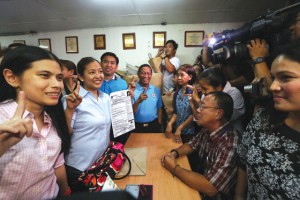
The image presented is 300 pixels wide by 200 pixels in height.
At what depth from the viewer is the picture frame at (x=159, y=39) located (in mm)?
3808

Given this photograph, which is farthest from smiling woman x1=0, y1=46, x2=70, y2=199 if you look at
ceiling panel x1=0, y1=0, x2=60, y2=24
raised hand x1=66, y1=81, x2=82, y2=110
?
ceiling panel x1=0, y1=0, x2=60, y2=24

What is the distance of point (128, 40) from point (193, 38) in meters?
1.47

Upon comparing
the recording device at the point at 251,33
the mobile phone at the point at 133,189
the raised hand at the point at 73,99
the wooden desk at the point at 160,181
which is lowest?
the wooden desk at the point at 160,181

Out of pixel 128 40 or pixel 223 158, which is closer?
pixel 223 158

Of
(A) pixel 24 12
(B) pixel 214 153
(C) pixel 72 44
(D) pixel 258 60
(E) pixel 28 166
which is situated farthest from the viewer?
(C) pixel 72 44

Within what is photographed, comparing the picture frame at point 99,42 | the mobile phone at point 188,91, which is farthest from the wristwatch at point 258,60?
the picture frame at point 99,42

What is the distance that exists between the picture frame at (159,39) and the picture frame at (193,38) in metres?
0.48

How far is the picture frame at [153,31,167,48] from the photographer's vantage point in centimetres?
381

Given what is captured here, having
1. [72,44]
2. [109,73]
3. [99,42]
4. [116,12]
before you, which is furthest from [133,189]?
[72,44]

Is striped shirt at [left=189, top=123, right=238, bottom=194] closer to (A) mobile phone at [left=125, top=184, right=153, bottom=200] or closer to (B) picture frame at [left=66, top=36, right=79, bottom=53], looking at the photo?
(A) mobile phone at [left=125, top=184, right=153, bottom=200]

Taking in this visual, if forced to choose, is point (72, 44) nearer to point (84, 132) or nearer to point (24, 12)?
point (24, 12)

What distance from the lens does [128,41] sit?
154 inches

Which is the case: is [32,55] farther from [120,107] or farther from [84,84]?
[120,107]

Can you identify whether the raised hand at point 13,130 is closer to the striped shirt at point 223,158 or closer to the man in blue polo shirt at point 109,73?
the striped shirt at point 223,158
